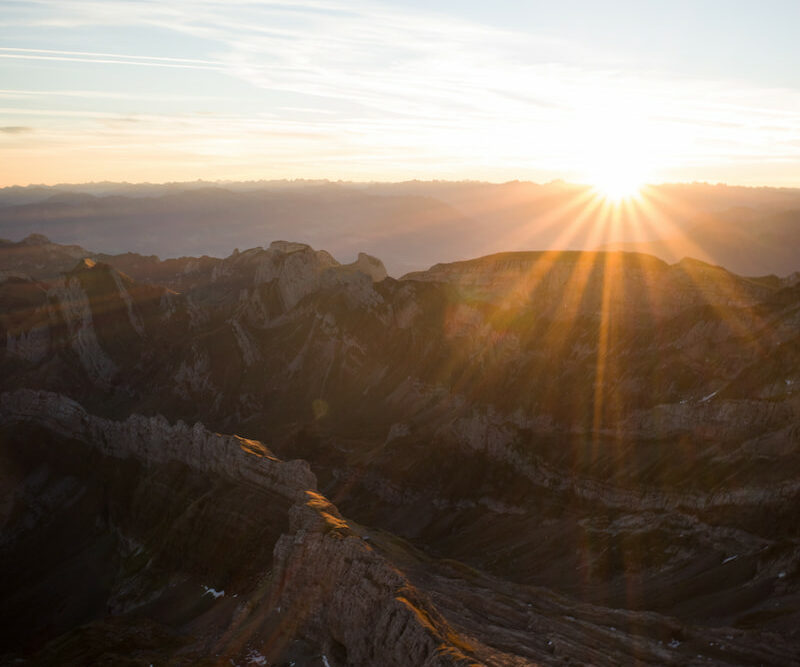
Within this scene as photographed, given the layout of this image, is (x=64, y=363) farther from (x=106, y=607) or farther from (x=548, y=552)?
(x=548, y=552)

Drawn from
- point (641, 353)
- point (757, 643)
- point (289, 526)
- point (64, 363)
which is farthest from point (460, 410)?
point (64, 363)

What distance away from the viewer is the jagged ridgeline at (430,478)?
5178 centimetres

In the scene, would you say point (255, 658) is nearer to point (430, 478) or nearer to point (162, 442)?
point (162, 442)

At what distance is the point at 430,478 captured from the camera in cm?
9544

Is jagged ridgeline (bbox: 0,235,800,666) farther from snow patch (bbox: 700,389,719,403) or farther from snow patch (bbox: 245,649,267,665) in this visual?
snow patch (bbox: 700,389,719,403)

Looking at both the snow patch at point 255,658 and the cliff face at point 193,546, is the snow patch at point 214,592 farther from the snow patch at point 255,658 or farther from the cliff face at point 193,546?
the snow patch at point 255,658

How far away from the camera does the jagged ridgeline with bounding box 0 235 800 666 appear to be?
170ft

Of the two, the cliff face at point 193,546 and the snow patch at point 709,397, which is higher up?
the snow patch at point 709,397

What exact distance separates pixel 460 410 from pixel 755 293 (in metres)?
40.1

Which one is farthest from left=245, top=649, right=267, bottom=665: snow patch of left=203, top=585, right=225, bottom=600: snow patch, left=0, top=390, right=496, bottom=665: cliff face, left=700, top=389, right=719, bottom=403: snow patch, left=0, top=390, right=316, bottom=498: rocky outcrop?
left=700, top=389, right=719, bottom=403: snow patch

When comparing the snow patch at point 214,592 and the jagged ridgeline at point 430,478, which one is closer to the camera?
the jagged ridgeline at point 430,478

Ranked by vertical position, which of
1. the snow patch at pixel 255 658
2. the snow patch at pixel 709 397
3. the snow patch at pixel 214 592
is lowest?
the snow patch at pixel 214 592

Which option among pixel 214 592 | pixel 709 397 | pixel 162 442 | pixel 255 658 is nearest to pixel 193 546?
pixel 214 592

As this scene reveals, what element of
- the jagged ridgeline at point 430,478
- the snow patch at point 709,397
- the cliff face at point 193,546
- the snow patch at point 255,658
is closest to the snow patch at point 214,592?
the cliff face at point 193,546
